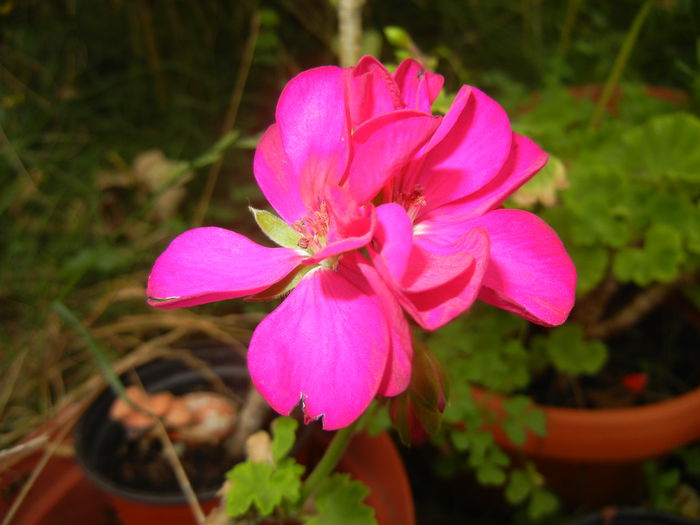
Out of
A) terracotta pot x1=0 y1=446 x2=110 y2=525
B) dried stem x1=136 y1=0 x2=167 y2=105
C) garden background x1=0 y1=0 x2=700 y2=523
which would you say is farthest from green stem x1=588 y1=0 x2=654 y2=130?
dried stem x1=136 y1=0 x2=167 y2=105

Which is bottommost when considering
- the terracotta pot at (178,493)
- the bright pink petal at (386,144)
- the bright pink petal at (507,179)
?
the terracotta pot at (178,493)

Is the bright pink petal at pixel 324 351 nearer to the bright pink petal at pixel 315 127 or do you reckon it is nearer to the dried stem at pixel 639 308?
the bright pink petal at pixel 315 127

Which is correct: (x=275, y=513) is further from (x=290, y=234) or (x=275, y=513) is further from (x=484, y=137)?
(x=484, y=137)

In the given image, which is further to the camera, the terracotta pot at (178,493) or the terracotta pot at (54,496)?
the terracotta pot at (54,496)

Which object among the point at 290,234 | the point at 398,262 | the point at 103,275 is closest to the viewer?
the point at 398,262

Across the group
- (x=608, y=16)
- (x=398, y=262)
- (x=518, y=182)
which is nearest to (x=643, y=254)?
(x=518, y=182)

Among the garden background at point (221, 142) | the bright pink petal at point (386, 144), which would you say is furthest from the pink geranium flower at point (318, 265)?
the garden background at point (221, 142)

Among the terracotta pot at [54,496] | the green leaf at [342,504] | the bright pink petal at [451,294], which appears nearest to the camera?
the bright pink petal at [451,294]
